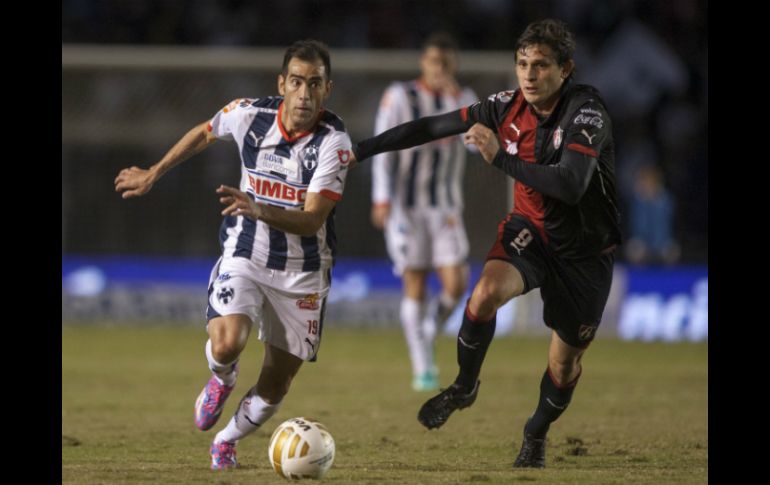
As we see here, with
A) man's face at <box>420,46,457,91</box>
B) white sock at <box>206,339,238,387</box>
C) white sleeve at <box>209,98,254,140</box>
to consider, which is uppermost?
man's face at <box>420,46,457,91</box>

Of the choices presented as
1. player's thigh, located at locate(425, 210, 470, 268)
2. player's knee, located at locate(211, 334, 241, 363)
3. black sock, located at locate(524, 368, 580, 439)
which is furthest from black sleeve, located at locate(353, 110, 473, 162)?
player's thigh, located at locate(425, 210, 470, 268)

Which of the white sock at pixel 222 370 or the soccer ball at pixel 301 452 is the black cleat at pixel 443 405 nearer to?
the soccer ball at pixel 301 452

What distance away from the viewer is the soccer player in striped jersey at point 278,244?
6.61 meters

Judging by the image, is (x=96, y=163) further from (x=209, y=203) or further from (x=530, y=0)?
(x=530, y=0)

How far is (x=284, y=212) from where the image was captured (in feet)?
20.9

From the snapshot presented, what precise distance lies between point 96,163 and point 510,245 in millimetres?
11270

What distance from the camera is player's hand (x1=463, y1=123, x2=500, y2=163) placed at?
6227 mm

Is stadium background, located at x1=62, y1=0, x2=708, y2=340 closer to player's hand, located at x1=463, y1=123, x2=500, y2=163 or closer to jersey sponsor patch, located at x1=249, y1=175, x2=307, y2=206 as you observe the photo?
jersey sponsor patch, located at x1=249, y1=175, x2=307, y2=206

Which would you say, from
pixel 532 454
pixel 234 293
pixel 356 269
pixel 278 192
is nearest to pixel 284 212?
pixel 278 192

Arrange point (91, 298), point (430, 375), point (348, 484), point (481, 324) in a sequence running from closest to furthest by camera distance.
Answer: point (348, 484)
point (481, 324)
point (430, 375)
point (91, 298)

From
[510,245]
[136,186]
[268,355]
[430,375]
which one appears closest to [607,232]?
[510,245]

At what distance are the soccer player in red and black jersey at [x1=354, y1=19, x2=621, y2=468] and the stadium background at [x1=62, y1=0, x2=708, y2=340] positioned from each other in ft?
26.5

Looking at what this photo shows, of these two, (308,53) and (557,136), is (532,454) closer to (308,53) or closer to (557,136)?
(557,136)
